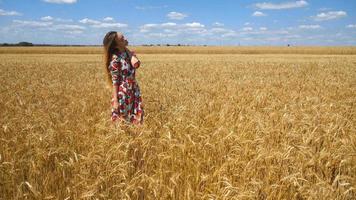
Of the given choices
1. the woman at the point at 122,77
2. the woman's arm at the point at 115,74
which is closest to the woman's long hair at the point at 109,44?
the woman at the point at 122,77

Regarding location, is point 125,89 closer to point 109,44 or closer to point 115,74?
point 115,74

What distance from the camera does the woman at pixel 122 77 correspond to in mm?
6434

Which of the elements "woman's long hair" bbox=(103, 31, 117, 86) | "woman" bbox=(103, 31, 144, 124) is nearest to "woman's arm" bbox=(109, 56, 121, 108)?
"woman" bbox=(103, 31, 144, 124)

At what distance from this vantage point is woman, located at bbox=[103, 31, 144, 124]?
21.1ft

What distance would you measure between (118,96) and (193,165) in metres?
2.95

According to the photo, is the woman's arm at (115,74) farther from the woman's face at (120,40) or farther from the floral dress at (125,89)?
the woman's face at (120,40)

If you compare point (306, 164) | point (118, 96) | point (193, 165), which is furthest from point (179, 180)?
point (118, 96)

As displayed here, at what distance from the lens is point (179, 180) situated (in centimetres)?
373

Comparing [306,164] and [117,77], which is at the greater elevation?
[117,77]

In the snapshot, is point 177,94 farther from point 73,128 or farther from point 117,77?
point 73,128

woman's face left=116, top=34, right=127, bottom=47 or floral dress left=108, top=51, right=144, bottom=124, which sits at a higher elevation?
woman's face left=116, top=34, right=127, bottom=47

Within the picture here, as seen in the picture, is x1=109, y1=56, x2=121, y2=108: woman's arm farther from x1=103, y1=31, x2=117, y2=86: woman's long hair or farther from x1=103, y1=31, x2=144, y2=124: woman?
x1=103, y1=31, x2=117, y2=86: woman's long hair

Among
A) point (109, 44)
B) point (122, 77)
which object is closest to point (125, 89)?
point (122, 77)

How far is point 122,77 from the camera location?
264 inches
